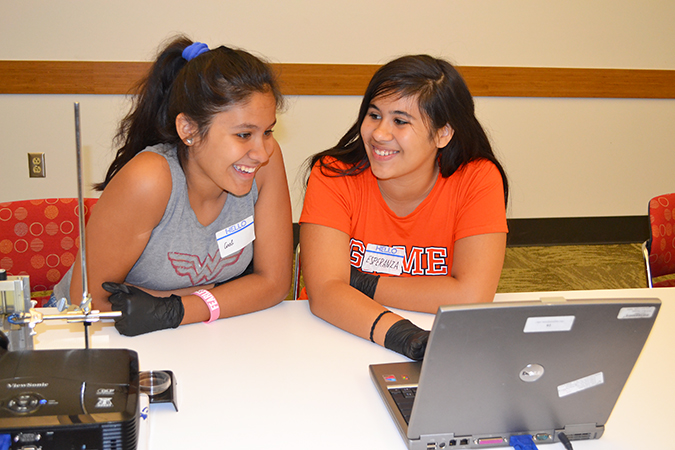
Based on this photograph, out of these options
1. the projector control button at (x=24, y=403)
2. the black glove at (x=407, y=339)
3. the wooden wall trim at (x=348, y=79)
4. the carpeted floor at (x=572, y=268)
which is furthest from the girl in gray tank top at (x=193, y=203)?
the carpeted floor at (x=572, y=268)

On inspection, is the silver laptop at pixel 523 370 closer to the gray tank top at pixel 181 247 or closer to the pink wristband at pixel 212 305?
the pink wristband at pixel 212 305

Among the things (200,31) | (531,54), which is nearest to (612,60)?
(531,54)

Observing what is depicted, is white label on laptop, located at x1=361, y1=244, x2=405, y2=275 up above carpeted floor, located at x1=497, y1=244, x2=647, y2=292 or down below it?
above

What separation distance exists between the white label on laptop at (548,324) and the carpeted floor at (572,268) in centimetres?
273

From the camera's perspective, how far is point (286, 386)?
112cm

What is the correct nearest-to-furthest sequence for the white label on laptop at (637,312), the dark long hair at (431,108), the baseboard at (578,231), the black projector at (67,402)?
the black projector at (67,402) → the white label on laptop at (637,312) → the dark long hair at (431,108) → the baseboard at (578,231)

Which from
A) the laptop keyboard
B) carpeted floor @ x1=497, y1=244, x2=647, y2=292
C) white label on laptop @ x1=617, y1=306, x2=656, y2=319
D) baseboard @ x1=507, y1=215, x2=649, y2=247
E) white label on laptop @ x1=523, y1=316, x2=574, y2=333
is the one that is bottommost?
carpeted floor @ x1=497, y1=244, x2=647, y2=292

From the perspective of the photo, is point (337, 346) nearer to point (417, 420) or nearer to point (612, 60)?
point (417, 420)

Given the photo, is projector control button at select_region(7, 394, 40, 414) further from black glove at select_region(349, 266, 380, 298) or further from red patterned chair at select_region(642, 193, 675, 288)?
red patterned chair at select_region(642, 193, 675, 288)

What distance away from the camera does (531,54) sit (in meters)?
4.15

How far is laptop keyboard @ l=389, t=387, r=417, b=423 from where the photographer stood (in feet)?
3.29

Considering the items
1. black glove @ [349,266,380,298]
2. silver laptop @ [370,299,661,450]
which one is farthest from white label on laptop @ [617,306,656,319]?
black glove @ [349,266,380,298]

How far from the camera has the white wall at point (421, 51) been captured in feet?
11.9

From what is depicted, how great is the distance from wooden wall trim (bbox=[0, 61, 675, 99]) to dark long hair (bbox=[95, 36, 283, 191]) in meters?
1.67
